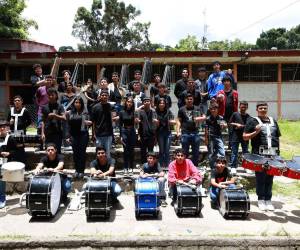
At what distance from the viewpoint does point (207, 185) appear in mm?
10211

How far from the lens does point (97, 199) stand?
7680 millimetres

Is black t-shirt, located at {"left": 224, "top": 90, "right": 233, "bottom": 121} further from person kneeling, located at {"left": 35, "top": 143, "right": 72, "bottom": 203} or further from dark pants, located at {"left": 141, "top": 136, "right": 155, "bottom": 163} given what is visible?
person kneeling, located at {"left": 35, "top": 143, "right": 72, "bottom": 203}

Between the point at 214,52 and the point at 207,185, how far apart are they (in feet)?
34.0

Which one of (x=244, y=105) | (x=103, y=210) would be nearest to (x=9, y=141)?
(x=103, y=210)

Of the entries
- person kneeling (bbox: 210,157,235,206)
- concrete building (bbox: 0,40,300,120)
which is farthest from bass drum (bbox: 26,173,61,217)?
concrete building (bbox: 0,40,300,120)

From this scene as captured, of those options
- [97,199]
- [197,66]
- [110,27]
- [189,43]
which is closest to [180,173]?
[97,199]

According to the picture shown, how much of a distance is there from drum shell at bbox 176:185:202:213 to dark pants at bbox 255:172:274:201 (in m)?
1.35

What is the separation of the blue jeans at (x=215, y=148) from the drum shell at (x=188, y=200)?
6.17 ft

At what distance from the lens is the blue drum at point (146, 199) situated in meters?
7.75

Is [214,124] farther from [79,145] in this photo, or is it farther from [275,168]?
[79,145]

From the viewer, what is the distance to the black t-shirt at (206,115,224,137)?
9648 mm

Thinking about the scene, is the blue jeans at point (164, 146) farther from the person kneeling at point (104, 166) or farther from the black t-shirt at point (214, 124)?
the person kneeling at point (104, 166)

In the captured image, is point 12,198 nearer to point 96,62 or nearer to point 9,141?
point 9,141

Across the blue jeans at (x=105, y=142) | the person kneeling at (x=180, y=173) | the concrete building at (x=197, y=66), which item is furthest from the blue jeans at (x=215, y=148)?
the concrete building at (x=197, y=66)
